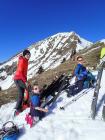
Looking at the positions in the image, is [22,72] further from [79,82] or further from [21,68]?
[79,82]

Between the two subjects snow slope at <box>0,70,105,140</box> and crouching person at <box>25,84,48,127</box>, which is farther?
crouching person at <box>25,84,48,127</box>

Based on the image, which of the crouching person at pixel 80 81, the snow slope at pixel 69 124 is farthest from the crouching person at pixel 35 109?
the crouching person at pixel 80 81

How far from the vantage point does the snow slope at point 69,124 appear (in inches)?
440

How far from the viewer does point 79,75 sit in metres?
16.6

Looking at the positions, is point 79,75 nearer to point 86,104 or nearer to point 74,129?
point 86,104

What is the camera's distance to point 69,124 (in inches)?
481

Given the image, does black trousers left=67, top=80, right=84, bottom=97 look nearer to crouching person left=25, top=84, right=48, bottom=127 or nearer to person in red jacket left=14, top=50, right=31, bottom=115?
person in red jacket left=14, top=50, right=31, bottom=115

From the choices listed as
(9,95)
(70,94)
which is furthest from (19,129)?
(9,95)

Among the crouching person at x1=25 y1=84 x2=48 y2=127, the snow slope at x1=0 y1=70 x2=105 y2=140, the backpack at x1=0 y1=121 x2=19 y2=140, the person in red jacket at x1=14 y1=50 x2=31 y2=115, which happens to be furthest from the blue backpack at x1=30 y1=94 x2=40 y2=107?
the backpack at x1=0 y1=121 x2=19 y2=140

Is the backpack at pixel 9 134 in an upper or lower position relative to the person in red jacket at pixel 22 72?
lower

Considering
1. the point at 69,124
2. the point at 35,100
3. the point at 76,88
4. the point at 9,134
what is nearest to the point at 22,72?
the point at 35,100

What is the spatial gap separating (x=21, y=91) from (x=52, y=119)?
250 centimetres

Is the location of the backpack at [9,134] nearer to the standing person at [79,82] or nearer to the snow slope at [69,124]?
the snow slope at [69,124]

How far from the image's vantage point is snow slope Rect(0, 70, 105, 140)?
36.7 ft
